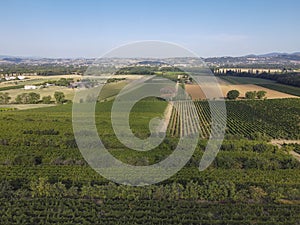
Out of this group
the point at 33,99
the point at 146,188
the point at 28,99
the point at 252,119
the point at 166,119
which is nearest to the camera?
the point at 146,188

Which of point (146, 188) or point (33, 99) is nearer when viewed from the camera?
point (146, 188)

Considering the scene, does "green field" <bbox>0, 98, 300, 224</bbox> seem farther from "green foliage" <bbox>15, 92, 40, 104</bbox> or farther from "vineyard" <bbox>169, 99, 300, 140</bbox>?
"green foliage" <bbox>15, 92, 40, 104</bbox>

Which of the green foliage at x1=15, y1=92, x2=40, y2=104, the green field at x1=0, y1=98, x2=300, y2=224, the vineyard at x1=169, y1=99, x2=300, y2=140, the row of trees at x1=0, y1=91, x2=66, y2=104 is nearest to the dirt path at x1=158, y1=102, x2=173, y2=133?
the vineyard at x1=169, y1=99, x2=300, y2=140

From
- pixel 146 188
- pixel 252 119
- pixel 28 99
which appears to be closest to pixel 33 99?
pixel 28 99

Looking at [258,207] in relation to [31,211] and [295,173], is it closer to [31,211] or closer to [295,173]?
[295,173]

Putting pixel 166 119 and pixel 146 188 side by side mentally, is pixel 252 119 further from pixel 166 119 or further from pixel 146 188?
pixel 146 188

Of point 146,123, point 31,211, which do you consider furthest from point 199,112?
point 31,211
